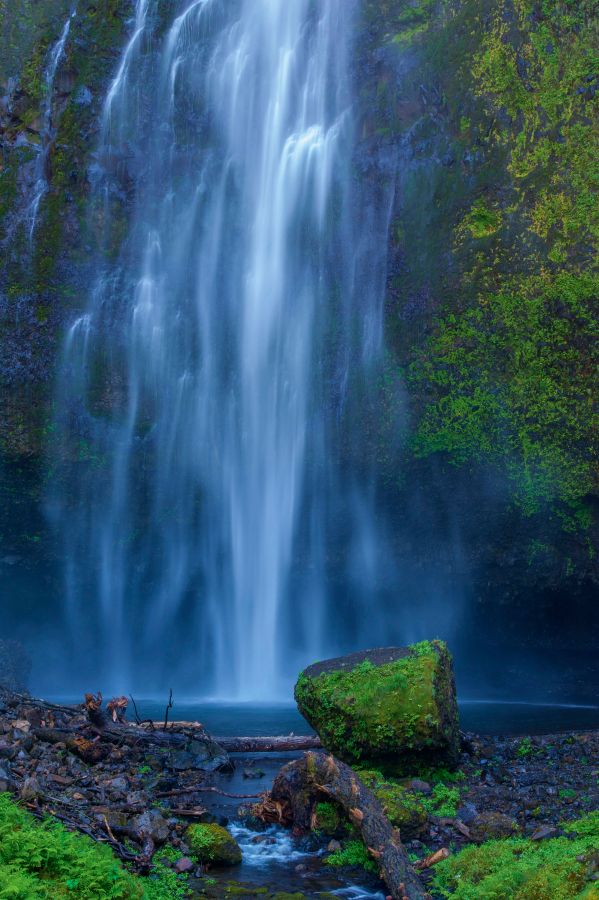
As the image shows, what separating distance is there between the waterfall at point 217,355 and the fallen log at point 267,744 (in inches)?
365

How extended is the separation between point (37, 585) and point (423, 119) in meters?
19.1

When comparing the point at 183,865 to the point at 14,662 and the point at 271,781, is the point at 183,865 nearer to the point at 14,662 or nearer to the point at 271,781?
the point at 271,781

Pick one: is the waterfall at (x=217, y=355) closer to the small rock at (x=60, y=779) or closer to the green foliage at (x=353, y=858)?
the small rock at (x=60, y=779)

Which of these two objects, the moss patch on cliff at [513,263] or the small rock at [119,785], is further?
the moss patch on cliff at [513,263]

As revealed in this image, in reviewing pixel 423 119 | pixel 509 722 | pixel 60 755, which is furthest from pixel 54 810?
pixel 423 119

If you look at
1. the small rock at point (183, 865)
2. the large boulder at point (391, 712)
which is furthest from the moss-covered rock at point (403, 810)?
the small rock at point (183, 865)

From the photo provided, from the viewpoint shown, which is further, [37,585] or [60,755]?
[37,585]

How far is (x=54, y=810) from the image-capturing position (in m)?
7.13

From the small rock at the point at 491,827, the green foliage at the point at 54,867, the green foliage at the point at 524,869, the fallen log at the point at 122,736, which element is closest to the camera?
the green foliage at the point at 524,869

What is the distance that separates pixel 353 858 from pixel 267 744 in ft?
16.5

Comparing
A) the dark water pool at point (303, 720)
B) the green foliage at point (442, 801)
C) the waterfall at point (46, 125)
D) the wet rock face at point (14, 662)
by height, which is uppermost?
the waterfall at point (46, 125)

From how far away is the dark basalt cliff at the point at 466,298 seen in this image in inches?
770

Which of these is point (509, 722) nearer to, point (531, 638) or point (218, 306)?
point (531, 638)

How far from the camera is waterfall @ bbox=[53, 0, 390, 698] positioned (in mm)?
22219
